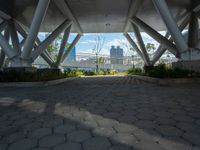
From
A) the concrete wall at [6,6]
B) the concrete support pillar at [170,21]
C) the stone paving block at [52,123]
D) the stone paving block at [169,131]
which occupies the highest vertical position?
the concrete wall at [6,6]

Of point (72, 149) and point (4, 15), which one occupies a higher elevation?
point (4, 15)

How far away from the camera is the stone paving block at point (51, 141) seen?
2334 millimetres

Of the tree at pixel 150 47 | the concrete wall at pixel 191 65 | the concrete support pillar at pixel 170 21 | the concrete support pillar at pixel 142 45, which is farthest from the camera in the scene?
the tree at pixel 150 47

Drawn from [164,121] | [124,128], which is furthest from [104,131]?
[164,121]

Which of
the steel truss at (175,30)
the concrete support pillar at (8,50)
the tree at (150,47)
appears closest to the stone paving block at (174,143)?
the steel truss at (175,30)

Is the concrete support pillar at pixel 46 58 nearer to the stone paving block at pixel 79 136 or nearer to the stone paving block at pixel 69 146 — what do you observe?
the stone paving block at pixel 79 136

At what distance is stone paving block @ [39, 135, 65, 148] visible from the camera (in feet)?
7.66

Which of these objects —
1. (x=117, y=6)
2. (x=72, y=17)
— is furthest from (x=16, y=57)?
(x=117, y=6)

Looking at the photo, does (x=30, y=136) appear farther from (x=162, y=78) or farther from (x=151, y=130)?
(x=162, y=78)

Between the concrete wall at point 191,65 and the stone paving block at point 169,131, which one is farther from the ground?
the concrete wall at point 191,65

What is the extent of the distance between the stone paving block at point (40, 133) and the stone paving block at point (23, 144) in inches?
6.0

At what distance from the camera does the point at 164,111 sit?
3795mm

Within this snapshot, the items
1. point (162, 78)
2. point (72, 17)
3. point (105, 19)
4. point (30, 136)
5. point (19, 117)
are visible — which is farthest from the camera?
point (105, 19)

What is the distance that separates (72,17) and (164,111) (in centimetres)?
1741
